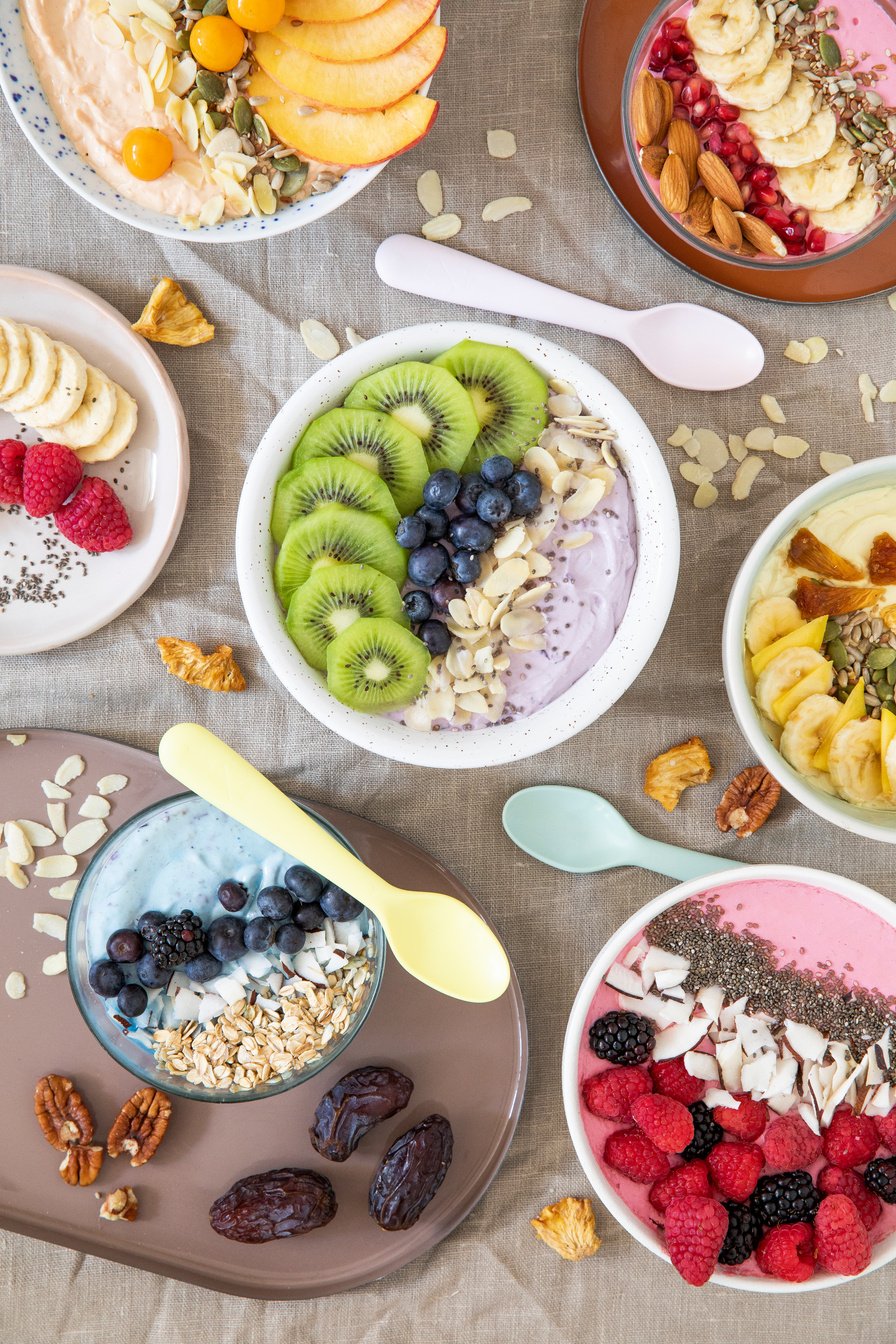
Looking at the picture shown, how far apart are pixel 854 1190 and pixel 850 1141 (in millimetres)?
55

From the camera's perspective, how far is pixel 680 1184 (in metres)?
1.11

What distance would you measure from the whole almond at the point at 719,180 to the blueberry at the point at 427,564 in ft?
1.77

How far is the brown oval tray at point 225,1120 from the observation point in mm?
1215

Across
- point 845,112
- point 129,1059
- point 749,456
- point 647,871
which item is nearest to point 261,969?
point 129,1059

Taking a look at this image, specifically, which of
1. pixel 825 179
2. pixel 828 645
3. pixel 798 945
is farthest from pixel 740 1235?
pixel 825 179

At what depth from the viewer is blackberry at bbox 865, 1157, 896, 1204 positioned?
112 cm

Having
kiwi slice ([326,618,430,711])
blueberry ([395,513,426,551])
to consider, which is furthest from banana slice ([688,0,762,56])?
kiwi slice ([326,618,430,711])

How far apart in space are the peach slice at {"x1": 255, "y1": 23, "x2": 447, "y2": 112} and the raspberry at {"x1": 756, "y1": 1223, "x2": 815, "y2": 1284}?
1336 millimetres

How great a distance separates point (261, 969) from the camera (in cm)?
113

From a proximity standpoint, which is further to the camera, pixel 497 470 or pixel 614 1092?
pixel 614 1092

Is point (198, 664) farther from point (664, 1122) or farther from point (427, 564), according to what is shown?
point (664, 1122)

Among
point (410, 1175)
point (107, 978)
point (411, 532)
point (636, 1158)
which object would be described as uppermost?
point (411, 532)

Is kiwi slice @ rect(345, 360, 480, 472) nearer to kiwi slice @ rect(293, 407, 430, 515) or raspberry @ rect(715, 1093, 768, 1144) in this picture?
kiwi slice @ rect(293, 407, 430, 515)

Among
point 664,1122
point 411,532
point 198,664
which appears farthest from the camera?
point 198,664
